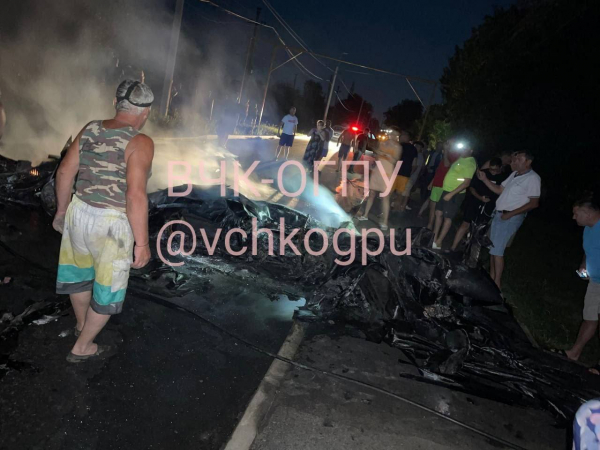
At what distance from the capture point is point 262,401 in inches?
107

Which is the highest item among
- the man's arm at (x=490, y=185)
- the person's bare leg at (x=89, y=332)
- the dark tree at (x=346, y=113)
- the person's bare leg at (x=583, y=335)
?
the dark tree at (x=346, y=113)

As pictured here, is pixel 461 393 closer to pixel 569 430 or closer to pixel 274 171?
pixel 569 430

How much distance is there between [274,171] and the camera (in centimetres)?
1116

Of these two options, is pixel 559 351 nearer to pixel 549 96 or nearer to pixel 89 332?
pixel 89 332

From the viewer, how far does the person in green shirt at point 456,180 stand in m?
6.30

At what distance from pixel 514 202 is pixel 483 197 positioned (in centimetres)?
106

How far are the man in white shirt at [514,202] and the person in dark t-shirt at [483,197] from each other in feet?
1.79

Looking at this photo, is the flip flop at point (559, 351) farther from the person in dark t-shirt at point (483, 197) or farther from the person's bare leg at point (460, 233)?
the person's bare leg at point (460, 233)

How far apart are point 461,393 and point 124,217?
3072 millimetres

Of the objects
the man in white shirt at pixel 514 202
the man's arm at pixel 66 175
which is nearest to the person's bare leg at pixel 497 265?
the man in white shirt at pixel 514 202

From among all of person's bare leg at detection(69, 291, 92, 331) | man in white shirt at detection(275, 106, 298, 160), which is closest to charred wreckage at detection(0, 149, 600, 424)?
person's bare leg at detection(69, 291, 92, 331)

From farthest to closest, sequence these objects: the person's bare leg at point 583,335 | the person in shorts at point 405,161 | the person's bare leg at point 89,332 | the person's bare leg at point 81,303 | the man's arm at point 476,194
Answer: the person in shorts at point 405,161
the man's arm at point 476,194
the person's bare leg at point 583,335
the person's bare leg at point 81,303
the person's bare leg at point 89,332

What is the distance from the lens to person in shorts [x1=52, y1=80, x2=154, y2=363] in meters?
2.40

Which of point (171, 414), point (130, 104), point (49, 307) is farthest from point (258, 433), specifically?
point (130, 104)
